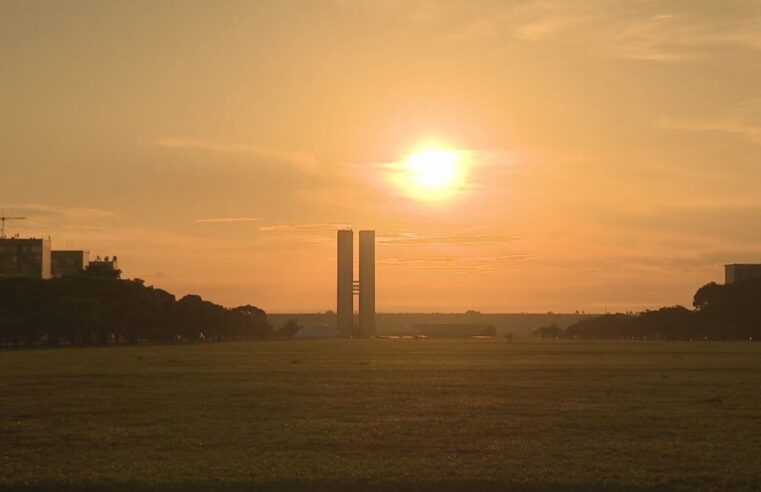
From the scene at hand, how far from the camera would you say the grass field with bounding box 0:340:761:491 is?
19000mm

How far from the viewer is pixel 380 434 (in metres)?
24.9

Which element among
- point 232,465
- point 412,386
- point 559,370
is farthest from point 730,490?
point 559,370

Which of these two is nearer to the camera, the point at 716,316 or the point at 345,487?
the point at 345,487

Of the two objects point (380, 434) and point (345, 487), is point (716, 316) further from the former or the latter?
point (345, 487)

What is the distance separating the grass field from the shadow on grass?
3 cm

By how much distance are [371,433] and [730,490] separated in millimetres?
9156

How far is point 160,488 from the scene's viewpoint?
59.6 ft

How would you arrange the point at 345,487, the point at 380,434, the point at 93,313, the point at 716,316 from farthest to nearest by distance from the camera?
the point at 716,316 < the point at 93,313 < the point at 380,434 < the point at 345,487

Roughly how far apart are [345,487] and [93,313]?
10398 centimetres

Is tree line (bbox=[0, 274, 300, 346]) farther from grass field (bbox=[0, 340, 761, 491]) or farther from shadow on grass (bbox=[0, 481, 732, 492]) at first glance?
shadow on grass (bbox=[0, 481, 732, 492])

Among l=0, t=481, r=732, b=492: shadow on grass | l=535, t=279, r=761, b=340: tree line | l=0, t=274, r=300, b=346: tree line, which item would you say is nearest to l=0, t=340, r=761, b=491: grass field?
l=0, t=481, r=732, b=492: shadow on grass

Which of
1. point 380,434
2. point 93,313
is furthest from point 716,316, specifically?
point 380,434

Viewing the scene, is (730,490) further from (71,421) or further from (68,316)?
(68,316)

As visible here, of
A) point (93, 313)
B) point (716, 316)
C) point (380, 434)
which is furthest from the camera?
point (716, 316)
